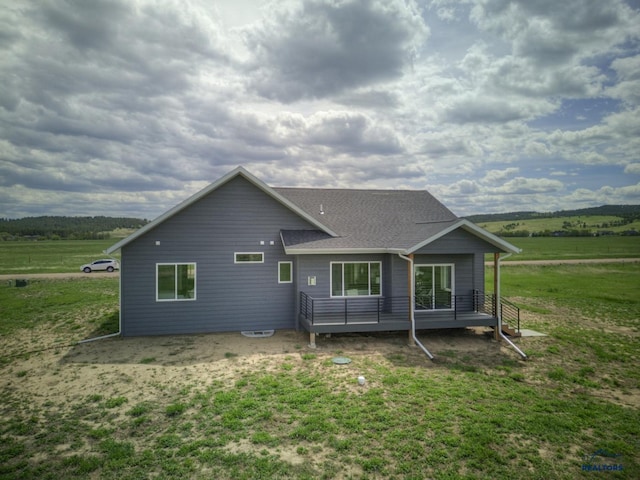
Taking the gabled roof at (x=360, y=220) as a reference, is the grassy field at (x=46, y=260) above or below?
below

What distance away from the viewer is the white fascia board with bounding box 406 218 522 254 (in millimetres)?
12680

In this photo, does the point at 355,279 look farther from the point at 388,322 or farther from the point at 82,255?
the point at 82,255

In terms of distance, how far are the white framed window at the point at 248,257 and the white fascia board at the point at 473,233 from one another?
5.86m

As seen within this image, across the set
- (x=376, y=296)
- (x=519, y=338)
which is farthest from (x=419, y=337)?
(x=519, y=338)

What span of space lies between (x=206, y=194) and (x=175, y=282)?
11.8ft

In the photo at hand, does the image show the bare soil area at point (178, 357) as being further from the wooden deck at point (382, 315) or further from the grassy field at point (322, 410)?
the wooden deck at point (382, 315)

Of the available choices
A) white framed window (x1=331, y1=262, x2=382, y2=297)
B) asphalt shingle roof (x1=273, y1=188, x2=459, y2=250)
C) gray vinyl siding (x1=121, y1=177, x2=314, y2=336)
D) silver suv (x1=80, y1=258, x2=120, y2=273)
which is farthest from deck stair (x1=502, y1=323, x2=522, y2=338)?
silver suv (x1=80, y1=258, x2=120, y2=273)

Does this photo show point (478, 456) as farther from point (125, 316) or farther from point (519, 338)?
point (125, 316)

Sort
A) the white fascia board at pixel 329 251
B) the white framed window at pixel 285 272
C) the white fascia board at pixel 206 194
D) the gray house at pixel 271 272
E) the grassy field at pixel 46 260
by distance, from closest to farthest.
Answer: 1. the white fascia board at pixel 206 194
2. the white fascia board at pixel 329 251
3. the gray house at pixel 271 272
4. the white framed window at pixel 285 272
5. the grassy field at pixel 46 260

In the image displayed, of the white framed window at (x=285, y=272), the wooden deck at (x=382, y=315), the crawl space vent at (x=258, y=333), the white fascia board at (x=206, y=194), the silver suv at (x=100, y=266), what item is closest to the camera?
the wooden deck at (x=382, y=315)

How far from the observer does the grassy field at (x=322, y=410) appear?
604cm

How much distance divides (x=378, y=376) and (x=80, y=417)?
6.88 metres

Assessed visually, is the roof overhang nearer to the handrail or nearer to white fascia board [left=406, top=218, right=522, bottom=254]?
white fascia board [left=406, top=218, right=522, bottom=254]

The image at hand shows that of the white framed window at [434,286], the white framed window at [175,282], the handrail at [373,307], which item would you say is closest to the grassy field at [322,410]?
the handrail at [373,307]
